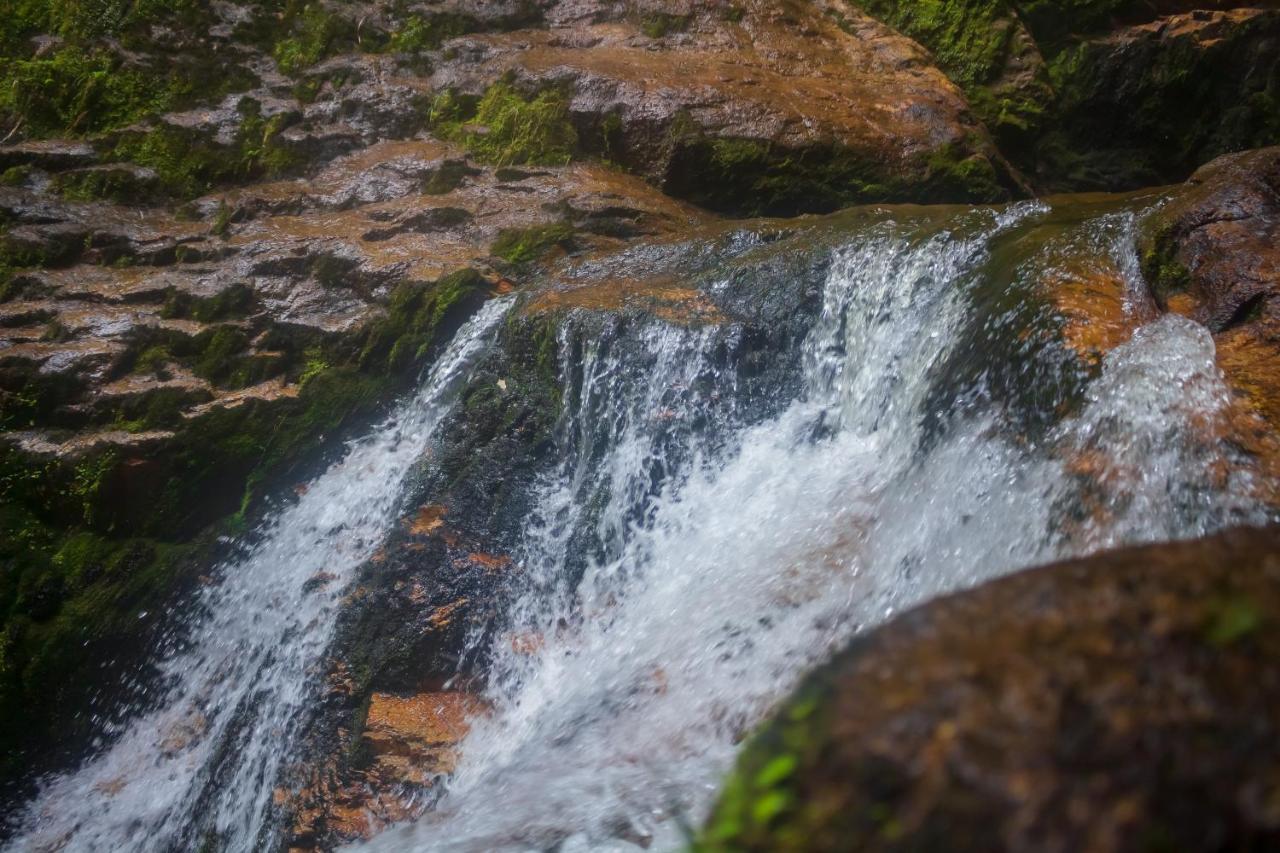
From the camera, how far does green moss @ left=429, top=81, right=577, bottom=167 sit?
855 cm

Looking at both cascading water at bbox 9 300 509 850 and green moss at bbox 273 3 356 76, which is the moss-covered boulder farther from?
cascading water at bbox 9 300 509 850

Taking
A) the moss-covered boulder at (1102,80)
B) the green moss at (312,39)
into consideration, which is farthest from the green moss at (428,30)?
the moss-covered boulder at (1102,80)

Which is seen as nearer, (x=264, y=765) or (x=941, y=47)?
(x=264, y=765)

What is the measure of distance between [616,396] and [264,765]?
126 inches

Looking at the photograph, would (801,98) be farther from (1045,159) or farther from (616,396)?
(616,396)

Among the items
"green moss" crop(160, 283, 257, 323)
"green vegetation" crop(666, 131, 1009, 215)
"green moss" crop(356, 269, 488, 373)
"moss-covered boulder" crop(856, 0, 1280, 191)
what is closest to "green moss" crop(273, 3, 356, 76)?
"green moss" crop(160, 283, 257, 323)

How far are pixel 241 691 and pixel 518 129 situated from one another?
19.5 ft

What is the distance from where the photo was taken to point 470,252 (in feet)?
24.3


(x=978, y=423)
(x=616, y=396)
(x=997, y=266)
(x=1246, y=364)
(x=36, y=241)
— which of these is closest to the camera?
(x=1246, y=364)

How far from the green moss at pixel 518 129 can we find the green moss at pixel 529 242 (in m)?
1.29

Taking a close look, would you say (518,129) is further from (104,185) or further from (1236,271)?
(1236,271)

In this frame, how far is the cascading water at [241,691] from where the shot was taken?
513cm

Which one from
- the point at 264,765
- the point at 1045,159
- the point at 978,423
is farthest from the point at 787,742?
the point at 1045,159

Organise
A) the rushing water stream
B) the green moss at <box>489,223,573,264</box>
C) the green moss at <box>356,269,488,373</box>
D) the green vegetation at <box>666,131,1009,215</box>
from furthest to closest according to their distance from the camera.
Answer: the green vegetation at <box>666,131,1009,215</box>
the green moss at <box>489,223,573,264</box>
the green moss at <box>356,269,488,373</box>
the rushing water stream
